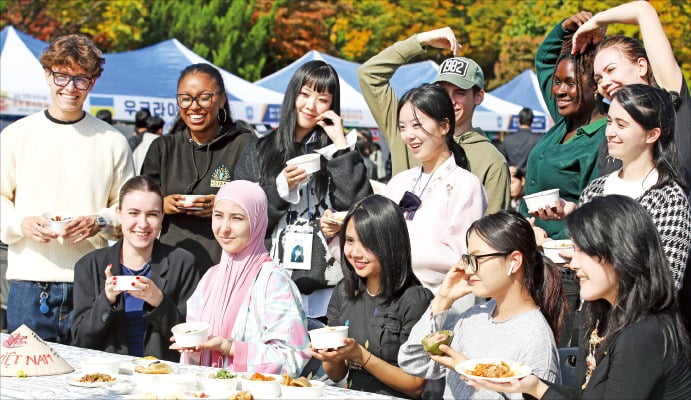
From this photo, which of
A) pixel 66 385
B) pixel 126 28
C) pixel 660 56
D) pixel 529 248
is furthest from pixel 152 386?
pixel 126 28

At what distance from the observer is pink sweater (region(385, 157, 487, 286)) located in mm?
4609

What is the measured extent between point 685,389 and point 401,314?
4.82ft

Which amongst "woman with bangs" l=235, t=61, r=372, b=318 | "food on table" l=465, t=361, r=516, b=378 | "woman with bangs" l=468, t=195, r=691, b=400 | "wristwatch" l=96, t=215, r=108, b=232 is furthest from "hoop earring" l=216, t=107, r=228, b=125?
"food on table" l=465, t=361, r=516, b=378

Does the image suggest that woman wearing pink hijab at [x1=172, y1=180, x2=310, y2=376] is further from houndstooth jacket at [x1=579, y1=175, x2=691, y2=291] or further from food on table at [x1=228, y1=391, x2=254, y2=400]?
houndstooth jacket at [x1=579, y1=175, x2=691, y2=291]

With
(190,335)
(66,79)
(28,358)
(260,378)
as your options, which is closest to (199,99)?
(66,79)

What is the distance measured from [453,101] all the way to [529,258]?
1799 mm

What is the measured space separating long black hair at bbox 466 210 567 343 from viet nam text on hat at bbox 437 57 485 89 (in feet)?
5.46

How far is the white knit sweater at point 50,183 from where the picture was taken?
539 centimetres

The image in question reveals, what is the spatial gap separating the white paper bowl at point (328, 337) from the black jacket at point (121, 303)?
125cm

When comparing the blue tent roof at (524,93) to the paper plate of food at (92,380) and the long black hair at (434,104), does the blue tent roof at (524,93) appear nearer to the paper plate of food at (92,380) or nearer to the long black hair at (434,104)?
the long black hair at (434,104)

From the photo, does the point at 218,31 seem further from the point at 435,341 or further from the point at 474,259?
the point at 435,341

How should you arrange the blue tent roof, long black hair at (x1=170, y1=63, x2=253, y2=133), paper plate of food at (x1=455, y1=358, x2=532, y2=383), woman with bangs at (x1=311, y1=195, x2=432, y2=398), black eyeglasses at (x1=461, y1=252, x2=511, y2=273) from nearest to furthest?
paper plate of food at (x1=455, y1=358, x2=532, y2=383) < black eyeglasses at (x1=461, y1=252, x2=511, y2=273) < woman with bangs at (x1=311, y1=195, x2=432, y2=398) < long black hair at (x1=170, y1=63, x2=253, y2=133) < the blue tent roof

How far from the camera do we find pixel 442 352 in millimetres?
3555

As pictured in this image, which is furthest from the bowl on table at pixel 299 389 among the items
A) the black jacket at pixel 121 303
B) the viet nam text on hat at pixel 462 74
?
the viet nam text on hat at pixel 462 74
